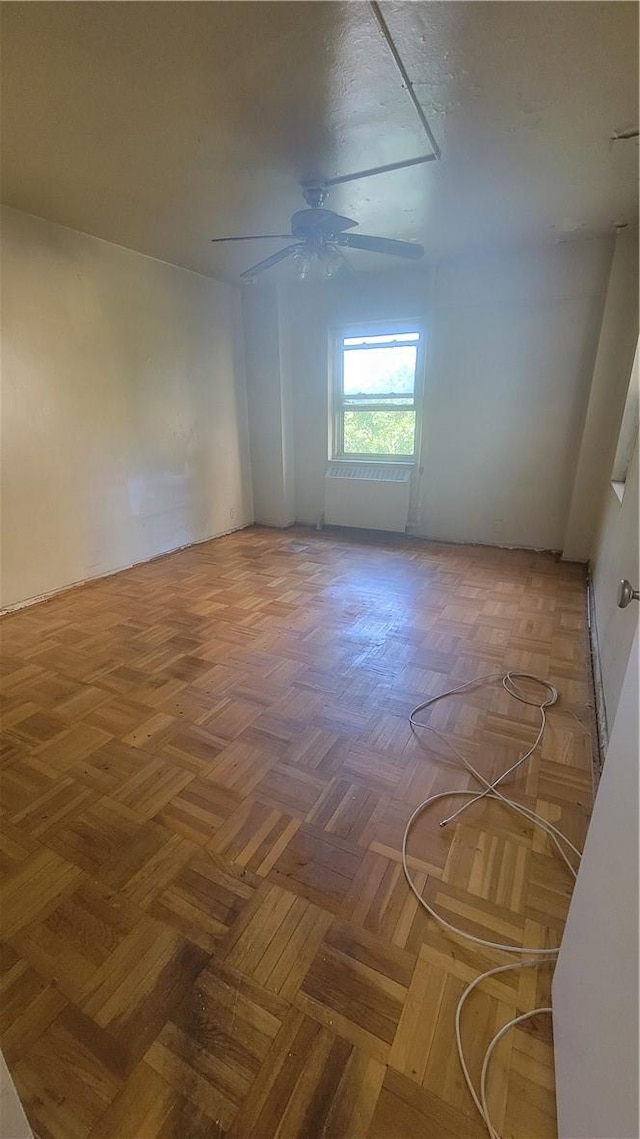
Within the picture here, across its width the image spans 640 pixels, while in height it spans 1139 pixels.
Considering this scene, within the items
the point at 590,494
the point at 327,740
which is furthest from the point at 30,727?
the point at 590,494

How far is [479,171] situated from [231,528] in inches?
143

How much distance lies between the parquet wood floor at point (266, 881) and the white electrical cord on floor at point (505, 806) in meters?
0.02

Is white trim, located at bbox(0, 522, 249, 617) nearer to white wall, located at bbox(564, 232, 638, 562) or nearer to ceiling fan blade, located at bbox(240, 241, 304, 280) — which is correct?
ceiling fan blade, located at bbox(240, 241, 304, 280)

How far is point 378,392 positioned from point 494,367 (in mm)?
Answer: 1118

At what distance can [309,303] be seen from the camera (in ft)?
14.7

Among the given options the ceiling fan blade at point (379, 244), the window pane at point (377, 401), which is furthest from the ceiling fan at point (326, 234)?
the window pane at point (377, 401)

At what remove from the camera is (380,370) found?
174 inches

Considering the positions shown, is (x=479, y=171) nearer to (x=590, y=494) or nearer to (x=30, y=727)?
(x=590, y=494)

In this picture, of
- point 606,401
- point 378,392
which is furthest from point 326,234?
point 606,401

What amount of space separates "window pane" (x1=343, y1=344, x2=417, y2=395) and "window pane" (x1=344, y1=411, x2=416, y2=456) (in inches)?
8.8

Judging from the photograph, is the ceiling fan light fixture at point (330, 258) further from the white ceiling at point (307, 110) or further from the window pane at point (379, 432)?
the window pane at point (379, 432)

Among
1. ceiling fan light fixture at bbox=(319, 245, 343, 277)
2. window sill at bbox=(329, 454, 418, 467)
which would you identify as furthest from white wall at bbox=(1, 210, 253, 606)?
ceiling fan light fixture at bbox=(319, 245, 343, 277)

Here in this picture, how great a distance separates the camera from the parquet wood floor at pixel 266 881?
868 mm

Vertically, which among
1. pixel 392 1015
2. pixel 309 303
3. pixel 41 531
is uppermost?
pixel 309 303
